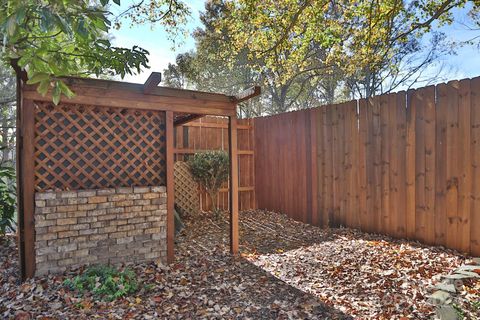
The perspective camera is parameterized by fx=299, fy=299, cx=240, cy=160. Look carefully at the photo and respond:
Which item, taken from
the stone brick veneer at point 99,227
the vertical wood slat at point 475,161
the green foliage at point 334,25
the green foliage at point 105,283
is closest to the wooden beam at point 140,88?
the stone brick veneer at point 99,227

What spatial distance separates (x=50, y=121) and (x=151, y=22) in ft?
11.0

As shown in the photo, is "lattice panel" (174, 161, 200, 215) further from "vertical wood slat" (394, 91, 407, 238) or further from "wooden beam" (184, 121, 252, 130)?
"vertical wood slat" (394, 91, 407, 238)

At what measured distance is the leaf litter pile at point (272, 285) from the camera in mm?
2299

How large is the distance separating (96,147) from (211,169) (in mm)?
2556

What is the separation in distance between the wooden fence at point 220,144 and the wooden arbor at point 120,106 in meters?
2.24

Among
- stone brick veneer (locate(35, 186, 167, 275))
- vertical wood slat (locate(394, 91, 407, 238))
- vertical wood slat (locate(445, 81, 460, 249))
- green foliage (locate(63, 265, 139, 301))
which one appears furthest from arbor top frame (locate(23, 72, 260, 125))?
vertical wood slat (locate(445, 81, 460, 249))

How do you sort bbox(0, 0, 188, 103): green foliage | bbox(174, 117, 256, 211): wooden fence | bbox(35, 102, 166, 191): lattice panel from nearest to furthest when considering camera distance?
1. bbox(0, 0, 188, 103): green foliage
2. bbox(35, 102, 166, 191): lattice panel
3. bbox(174, 117, 256, 211): wooden fence

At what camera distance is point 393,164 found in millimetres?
3996

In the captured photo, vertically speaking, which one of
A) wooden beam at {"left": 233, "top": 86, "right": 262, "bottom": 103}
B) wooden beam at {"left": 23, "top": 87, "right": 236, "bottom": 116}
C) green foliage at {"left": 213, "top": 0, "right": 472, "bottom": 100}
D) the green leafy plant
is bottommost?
the green leafy plant

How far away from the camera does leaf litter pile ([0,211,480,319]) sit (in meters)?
2.30

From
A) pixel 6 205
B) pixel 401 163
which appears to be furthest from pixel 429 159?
pixel 6 205

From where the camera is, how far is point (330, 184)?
4.87 meters

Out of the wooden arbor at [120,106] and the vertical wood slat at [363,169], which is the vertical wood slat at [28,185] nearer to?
the wooden arbor at [120,106]

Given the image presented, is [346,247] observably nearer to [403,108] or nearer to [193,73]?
[403,108]
